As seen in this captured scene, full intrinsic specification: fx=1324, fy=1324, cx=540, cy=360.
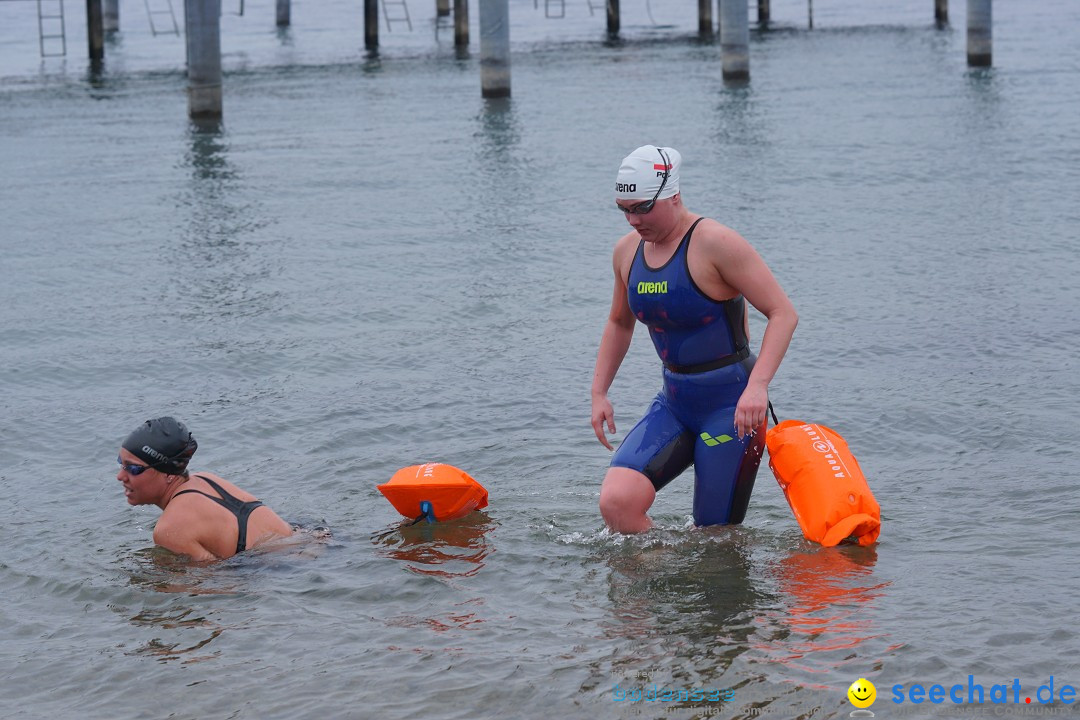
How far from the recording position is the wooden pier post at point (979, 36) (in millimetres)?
36812

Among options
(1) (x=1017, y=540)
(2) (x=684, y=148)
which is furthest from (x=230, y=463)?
(2) (x=684, y=148)

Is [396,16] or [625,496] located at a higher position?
[396,16]

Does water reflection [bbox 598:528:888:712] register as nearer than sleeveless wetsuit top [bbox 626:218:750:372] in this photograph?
Yes

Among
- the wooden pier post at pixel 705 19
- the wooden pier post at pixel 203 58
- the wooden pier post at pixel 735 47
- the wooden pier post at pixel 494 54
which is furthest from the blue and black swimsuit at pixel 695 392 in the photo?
the wooden pier post at pixel 705 19

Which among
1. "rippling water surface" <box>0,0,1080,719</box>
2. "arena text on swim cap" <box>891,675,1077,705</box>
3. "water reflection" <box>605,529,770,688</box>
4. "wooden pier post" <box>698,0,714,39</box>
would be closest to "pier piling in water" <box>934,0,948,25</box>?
"wooden pier post" <box>698,0,714,39</box>

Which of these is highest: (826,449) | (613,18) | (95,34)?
(613,18)

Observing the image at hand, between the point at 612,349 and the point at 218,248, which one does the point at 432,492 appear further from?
the point at 218,248

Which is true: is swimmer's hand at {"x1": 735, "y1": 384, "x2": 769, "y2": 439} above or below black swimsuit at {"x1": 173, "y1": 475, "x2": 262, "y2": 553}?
above

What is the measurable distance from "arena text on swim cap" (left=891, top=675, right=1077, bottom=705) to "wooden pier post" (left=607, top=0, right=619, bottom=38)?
47272 millimetres

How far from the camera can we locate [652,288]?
22.3 feet

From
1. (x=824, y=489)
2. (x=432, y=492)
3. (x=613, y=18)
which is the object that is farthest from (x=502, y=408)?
(x=613, y=18)

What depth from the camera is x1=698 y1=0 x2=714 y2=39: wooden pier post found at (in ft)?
163

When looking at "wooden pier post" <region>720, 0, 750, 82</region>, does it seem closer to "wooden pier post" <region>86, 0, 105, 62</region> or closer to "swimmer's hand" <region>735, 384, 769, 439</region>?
"wooden pier post" <region>86, 0, 105, 62</region>

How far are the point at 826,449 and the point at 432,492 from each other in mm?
2398
